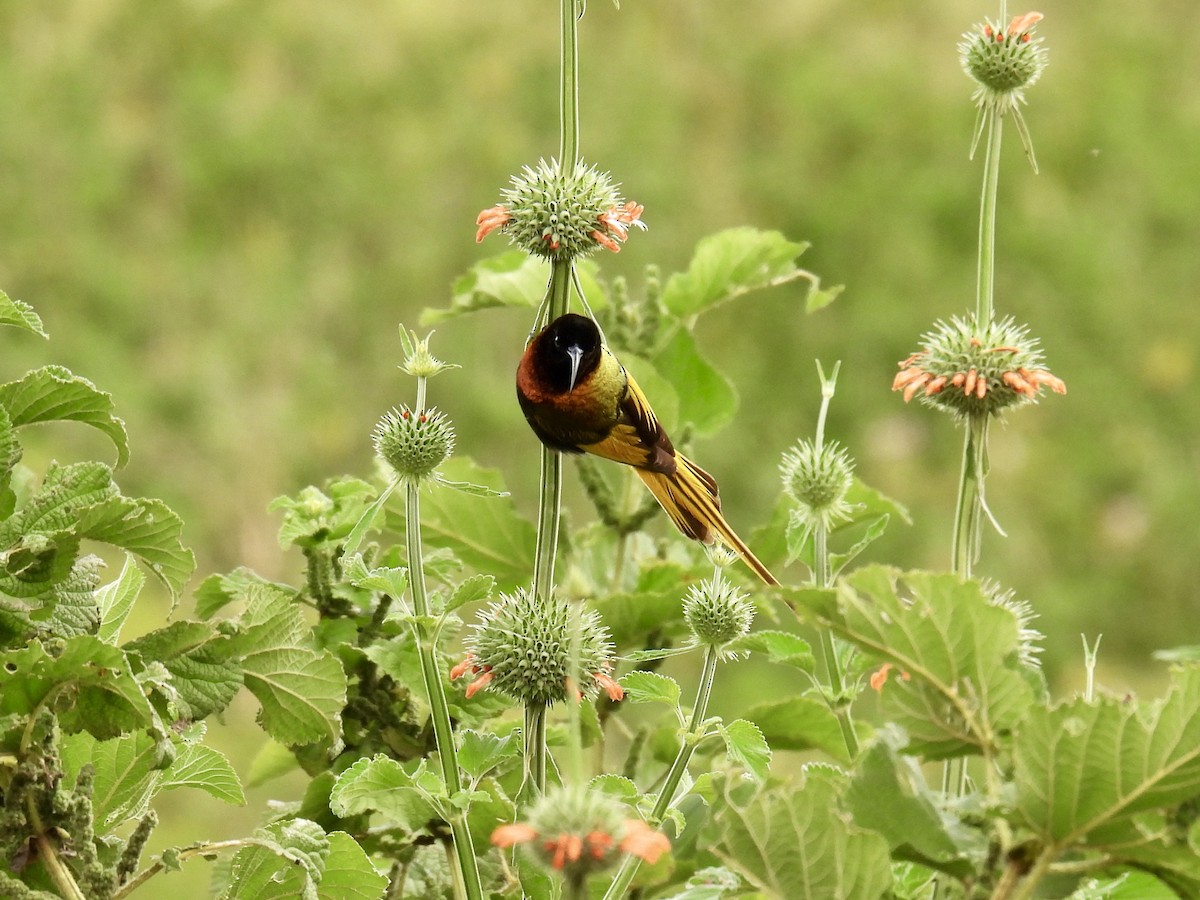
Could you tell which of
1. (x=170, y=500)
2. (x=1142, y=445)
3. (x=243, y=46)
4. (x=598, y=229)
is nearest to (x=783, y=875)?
(x=598, y=229)

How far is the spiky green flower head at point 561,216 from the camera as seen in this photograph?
45.2 inches

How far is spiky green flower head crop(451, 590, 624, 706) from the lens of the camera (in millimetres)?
1069

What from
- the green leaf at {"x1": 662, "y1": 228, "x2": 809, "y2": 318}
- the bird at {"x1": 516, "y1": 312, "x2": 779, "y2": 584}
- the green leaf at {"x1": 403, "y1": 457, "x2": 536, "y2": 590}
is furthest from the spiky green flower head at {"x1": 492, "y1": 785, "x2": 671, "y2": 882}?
the green leaf at {"x1": 662, "y1": 228, "x2": 809, "y2": 318}

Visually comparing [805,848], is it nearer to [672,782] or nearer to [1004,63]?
[672,782]

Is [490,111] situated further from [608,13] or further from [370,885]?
[370,885]

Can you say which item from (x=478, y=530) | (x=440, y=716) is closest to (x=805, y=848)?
(x=440, y=716)

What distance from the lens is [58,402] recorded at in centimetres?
120

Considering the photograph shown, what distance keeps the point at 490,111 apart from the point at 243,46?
1274mm

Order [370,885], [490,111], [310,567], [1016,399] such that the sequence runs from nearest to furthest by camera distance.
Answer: [370,885] < [1016,399] < [310,567] < [490,111]

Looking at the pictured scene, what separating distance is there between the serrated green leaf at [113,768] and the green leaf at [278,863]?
0.46 feet

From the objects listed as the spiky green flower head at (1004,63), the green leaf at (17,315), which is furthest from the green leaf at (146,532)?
the spiky green flower head at (1004,63)

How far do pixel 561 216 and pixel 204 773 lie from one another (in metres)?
0.51

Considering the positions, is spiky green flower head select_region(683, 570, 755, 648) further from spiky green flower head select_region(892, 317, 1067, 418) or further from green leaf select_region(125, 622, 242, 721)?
green leaf select_region(125, 622, 242, 721)

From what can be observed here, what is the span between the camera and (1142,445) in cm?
695
